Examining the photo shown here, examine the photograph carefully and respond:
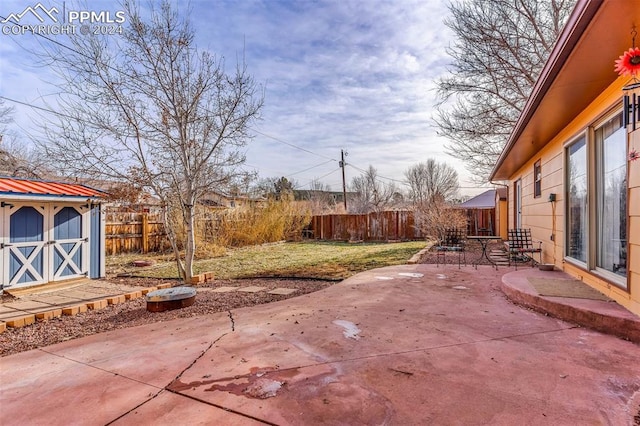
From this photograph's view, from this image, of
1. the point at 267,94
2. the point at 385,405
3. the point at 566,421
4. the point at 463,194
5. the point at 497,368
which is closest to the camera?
the point at 566,421

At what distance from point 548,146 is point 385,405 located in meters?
6.22

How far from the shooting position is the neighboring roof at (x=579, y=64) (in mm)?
2252

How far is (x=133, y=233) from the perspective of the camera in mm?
10914

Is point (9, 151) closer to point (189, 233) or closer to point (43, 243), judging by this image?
point (43, 243)

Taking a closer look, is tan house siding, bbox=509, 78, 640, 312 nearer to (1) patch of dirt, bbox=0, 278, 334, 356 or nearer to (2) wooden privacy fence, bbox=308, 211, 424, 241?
(1) patch of dirt, bbox=0, 278, 334, 356

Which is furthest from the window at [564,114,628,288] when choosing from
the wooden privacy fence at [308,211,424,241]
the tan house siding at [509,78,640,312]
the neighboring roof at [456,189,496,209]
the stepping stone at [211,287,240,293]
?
the neighboring roof at [456,189,496,209]

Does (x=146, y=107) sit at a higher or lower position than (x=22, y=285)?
higher

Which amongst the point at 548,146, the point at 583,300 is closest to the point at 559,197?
the point at 548,146

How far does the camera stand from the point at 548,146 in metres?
6.22

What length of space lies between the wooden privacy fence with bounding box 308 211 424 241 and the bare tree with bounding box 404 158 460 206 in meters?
14.1

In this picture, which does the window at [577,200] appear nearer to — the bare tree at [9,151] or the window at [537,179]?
the window at [537,179]

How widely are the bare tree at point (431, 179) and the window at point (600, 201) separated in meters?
24.6

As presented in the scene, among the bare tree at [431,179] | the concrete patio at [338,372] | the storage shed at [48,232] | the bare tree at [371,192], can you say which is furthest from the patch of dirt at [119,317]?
the bare tree at [431,179]

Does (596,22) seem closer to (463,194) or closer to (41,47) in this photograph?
(41,47)
